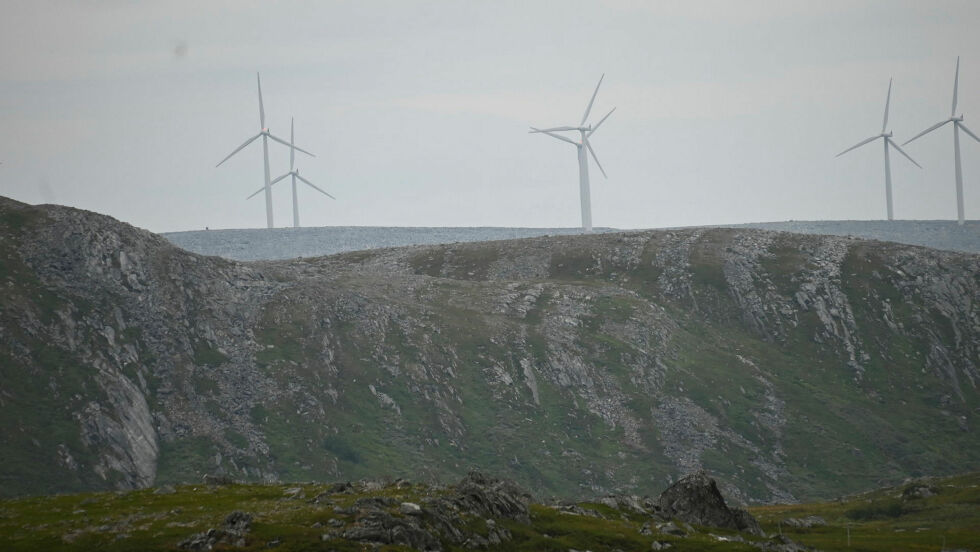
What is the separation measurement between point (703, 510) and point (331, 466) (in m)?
74.9

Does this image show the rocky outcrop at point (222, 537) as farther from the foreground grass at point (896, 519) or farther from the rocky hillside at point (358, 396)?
the rocky hillside at point (358, 396)

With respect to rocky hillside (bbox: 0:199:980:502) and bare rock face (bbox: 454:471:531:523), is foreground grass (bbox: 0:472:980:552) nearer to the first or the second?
bare rock face (bbox: 454:471:531:523)

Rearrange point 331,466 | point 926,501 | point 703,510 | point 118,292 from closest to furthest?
point 703,510 < point 926,501 < point 331,466 < point 118,292

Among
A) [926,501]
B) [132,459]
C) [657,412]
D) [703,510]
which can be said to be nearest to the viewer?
[703,510]

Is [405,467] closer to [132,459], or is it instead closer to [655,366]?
[132,459]

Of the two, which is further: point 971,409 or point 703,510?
point 971,409

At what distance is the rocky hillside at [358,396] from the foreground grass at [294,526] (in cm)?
5636

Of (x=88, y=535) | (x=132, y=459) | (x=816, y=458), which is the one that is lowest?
(x=816, y=458)

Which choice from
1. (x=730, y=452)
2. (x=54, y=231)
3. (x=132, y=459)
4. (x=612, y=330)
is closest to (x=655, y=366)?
(x=612, y=330)

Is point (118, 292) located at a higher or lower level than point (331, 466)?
higher

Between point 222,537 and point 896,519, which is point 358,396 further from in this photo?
point 222,537

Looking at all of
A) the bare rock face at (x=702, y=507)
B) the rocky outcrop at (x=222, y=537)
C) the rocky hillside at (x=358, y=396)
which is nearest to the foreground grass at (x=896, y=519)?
the bare rock face at (x=702, y=507)

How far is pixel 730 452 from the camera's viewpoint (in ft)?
571

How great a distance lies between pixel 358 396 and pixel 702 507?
89697 mm
